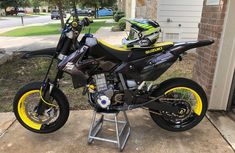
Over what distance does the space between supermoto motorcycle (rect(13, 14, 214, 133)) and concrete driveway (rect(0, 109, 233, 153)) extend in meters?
0.12

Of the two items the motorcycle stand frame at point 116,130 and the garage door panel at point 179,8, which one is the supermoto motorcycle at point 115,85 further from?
the garage door panel at point 179,8

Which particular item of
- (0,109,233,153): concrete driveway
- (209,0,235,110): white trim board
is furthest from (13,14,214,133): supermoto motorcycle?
(209,0,235,110): white trim board

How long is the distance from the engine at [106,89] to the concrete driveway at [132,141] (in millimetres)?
474

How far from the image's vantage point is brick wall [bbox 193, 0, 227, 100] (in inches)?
114

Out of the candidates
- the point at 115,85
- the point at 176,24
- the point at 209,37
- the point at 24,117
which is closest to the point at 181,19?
the point at 176,24

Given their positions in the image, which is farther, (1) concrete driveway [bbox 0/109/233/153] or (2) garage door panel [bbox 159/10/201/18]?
(2) garage door panel [bbox 159/10/201/18]

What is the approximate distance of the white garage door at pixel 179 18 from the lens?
280 inches

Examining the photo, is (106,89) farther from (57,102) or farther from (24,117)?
(24,117)

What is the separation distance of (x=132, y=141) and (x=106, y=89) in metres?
0.65

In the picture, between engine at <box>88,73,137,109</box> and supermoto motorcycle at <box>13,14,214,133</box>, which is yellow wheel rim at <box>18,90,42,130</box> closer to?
supermoto motorcycle at <box>13,14,214,133</box>

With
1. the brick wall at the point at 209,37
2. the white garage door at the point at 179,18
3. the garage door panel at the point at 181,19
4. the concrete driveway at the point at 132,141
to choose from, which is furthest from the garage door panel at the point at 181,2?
the concrete driveway at the point at 132,141

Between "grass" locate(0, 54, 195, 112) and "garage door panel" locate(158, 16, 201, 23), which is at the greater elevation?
"garage door panel" locate(158, 16, 201, 23)

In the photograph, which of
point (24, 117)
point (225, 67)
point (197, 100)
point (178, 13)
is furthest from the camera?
point (178, 13)

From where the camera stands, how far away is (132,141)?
2.65m
